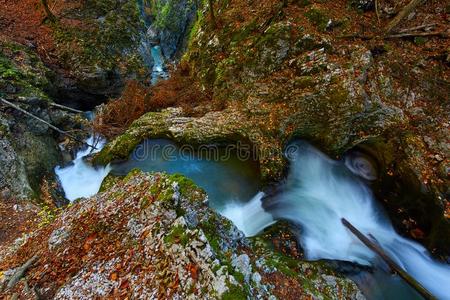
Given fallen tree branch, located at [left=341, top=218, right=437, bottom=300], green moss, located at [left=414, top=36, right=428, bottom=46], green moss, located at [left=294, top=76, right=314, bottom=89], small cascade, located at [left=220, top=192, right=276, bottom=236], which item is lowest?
fallen tree branch, located at [left=341, top=218, right=437, bottom=300]

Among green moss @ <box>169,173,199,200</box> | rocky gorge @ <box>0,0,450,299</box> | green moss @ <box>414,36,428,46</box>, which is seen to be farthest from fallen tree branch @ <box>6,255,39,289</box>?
green moss @ <box>414,36,428,46</box>

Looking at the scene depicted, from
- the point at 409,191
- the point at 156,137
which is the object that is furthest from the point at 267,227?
the point at 156,137

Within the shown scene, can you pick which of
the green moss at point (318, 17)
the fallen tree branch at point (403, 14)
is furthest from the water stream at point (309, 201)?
the fallen tree branch at point (403, 14)

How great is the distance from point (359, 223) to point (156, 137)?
7.70 m

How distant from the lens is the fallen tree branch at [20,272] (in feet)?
16.1

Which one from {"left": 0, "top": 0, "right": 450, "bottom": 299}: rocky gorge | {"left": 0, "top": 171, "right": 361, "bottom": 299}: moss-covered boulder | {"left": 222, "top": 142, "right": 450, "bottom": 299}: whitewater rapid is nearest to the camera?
{"left": 0, "top": 171, "right": 361, "bottom": 299}: moss-covered boulder

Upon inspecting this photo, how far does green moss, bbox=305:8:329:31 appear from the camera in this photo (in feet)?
37.8

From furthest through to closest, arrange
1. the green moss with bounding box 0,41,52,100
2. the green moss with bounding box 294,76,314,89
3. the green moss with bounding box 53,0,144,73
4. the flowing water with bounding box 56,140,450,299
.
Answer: the green moss with bounding box 53,0,144,73, the green moss with bounding box 0,41,52,100, the green moss with bounding box 294,76,314,89, the flowing water with bounding box 56,140,450,299

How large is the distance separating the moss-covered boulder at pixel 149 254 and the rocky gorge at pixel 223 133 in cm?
3

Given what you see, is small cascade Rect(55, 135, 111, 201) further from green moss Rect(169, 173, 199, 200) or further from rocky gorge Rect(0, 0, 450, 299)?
green moss Rect(169, 173, 199, 200)

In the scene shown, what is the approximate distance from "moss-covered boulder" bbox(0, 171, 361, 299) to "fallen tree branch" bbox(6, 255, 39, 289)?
0.33 ft

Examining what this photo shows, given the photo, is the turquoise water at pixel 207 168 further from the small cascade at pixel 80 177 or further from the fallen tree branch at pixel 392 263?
the fallen tree branch at pixel 392 263

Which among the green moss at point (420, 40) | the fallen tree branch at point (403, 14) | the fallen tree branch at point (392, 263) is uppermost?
the fallen tree branch at point (403, 14)

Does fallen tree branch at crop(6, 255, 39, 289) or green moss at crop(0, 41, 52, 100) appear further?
green moss at crop(0, 41, 52, 100)
